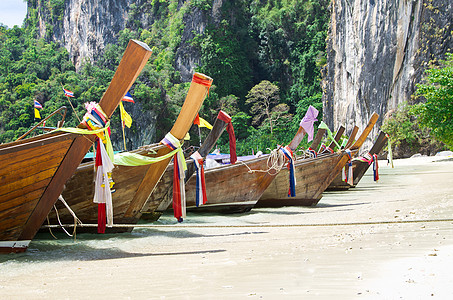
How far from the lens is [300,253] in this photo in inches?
166

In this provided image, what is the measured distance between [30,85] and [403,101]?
4175cm

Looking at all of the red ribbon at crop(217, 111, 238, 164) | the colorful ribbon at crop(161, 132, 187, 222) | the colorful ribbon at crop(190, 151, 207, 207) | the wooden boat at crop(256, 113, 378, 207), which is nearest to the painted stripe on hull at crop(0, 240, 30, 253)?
the colorful ribbon at crop(161, 132, 187, 222)

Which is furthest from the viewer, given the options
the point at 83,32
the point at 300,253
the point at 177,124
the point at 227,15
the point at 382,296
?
the point at 83,32

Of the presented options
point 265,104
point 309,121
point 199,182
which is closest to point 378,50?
point 265,104

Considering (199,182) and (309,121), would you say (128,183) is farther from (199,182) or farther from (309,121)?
(309,121)

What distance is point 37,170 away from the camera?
14.9 feet

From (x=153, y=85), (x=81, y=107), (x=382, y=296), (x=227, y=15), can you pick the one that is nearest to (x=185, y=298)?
(x=382, y=296)

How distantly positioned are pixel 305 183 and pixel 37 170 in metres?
6.73

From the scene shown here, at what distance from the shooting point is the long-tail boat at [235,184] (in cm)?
829

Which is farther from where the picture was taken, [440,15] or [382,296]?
Answer: [440,15]

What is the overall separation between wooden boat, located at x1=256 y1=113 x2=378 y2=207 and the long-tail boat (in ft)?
2.21

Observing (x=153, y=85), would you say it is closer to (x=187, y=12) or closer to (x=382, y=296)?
(x=187, y=12)

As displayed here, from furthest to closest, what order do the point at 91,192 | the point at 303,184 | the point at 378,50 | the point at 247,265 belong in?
the point at 378,50 → the point at 303,184 → the point at 91,192 → the point at 247,265

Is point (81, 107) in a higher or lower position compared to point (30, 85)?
lower
